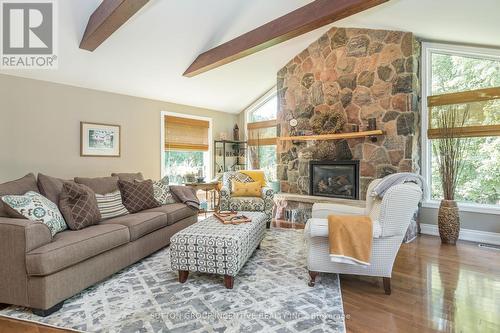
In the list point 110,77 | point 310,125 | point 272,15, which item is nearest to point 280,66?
point 310,125

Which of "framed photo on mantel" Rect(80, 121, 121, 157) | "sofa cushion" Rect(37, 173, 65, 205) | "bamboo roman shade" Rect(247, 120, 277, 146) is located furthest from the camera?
"bamboo roman shade" Rect(247, 120, 277, 146)

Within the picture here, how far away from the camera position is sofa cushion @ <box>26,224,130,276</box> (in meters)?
2.00

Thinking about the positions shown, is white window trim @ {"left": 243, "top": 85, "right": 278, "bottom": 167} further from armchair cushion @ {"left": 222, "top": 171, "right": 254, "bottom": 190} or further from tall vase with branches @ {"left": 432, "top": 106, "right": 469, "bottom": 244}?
tall vase with branches @ {"left": 432, "top": 106, "right": 469, "bottom": 244}

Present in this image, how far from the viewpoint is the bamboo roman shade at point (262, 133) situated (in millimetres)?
6395

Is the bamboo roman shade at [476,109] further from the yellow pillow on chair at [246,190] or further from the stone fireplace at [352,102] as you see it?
the yellow pillow on chair at [246,190]

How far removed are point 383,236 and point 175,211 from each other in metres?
2.53

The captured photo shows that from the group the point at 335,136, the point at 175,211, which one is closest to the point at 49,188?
the point at 175,211

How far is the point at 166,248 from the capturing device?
3.58 m

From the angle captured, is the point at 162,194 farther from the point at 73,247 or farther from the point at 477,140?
the point at 477,140

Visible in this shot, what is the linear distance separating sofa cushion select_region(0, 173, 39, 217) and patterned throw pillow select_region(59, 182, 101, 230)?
0.28 m

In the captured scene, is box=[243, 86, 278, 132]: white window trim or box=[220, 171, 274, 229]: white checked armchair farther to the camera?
box=[243, 86, 278, 132]: white window trim

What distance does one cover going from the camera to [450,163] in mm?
3820

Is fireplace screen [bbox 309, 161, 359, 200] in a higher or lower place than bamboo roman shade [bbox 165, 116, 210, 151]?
lower

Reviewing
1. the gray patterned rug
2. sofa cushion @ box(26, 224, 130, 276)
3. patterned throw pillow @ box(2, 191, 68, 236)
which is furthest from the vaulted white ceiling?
the gray patterned rug
